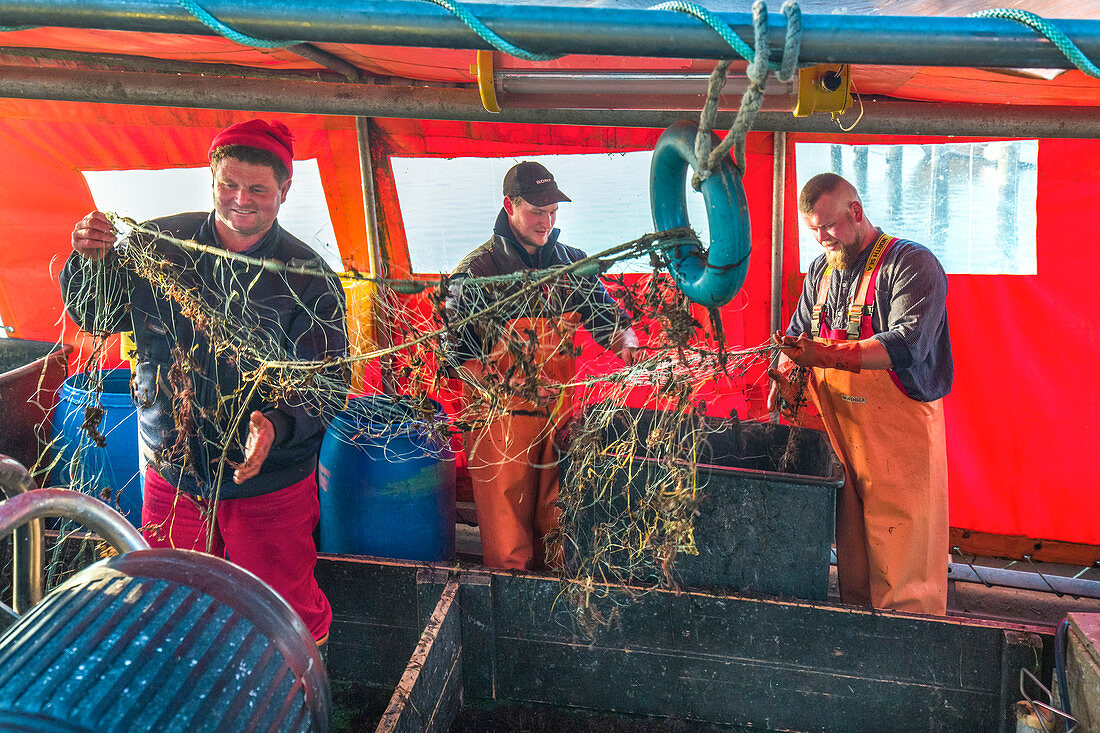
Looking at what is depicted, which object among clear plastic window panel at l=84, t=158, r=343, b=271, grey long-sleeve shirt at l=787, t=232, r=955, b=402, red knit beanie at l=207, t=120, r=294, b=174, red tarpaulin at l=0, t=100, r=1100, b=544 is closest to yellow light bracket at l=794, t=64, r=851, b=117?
grey long-sleeve shirt at l=787, t=232, r=955, b=402

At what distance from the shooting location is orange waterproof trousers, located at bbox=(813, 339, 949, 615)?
133 inches

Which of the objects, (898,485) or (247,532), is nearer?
(247,532)

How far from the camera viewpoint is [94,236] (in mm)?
2436

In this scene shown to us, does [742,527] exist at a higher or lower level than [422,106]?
lower

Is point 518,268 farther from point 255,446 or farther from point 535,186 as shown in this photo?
point 255,446

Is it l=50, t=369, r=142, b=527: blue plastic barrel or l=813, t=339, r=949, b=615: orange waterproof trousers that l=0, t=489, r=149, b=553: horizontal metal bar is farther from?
l=813, t=339, r=949, b=615: orange waterproof trousers

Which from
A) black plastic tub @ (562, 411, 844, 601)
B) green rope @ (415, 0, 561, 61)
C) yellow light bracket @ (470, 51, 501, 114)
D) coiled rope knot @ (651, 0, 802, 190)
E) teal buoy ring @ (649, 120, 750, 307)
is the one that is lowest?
black plastic tub @ (562, 411, 844, 601)

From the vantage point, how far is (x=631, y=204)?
4590 mm

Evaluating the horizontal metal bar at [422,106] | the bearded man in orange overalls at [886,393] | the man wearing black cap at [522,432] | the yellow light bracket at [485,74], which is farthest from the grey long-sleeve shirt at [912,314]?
the yellow light bracket at [485,74]

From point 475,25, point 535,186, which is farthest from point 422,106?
point 475,25

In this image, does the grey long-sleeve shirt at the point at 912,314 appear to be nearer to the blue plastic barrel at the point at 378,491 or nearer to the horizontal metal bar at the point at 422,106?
the horizontal metal bar at the point at 422,106

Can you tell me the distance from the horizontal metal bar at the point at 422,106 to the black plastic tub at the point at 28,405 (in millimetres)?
1360

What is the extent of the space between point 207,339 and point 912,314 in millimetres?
2961

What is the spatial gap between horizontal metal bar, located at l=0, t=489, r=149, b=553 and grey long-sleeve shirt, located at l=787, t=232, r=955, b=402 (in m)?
2.99
